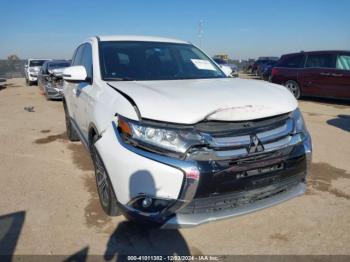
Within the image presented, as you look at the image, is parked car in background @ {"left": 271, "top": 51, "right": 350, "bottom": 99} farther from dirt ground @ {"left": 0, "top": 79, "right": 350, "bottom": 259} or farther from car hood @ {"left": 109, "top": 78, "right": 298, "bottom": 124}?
car hood @ {"left": 109, "top": 78, "right": 298, "bottom": 124}

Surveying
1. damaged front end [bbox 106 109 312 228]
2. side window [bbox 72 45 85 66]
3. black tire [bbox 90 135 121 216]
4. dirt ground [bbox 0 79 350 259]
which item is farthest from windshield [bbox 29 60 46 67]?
damaged front end [bbox 106 109 312 228]

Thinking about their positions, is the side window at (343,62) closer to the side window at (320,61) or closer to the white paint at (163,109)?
the side window at (320,61)

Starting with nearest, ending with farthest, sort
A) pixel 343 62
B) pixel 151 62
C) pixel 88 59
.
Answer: pixel 151 62 < pixel 88 59 < pixel 343 62

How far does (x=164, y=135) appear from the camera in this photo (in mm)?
2619

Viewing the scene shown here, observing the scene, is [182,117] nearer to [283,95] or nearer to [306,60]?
[283,95]

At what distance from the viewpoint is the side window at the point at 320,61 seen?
36.9 feet

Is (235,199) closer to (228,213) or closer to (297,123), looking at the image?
(228,213)

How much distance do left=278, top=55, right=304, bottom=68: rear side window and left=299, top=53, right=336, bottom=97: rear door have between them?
0.26 m

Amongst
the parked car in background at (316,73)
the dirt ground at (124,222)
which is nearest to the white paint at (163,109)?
the dirt ground at (124,222)

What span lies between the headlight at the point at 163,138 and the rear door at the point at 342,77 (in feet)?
32.4

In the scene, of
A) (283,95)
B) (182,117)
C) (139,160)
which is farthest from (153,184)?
(283,95)

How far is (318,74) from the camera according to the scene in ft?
37.4

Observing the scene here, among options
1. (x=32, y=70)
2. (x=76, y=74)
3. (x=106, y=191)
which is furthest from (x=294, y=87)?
(x=32, y=70)

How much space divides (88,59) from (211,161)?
256cm
